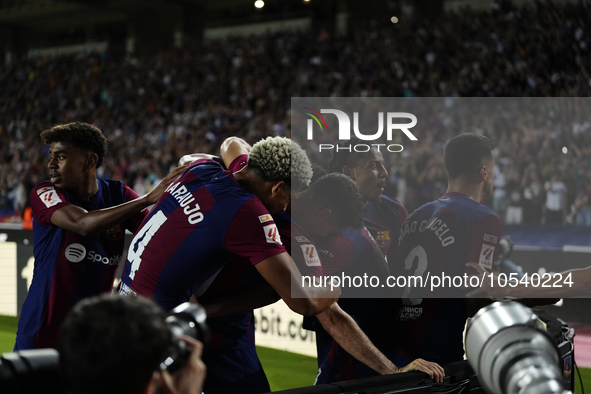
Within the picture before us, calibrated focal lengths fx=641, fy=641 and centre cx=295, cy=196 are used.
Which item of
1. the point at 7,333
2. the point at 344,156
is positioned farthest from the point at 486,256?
the point at 7,333

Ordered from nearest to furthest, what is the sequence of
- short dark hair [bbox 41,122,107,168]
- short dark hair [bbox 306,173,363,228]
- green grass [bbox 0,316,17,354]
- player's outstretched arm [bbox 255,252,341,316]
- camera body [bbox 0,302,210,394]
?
camera body [bbox 0,302,210,394], player's outstretched arm [bbox 255,252,341,316], short dark hair [bbox 306,173,363,228], short dark hair [bbox 41,122,107,168], green grass [bbox 0,316,17,354]

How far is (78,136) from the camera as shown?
3.34 m

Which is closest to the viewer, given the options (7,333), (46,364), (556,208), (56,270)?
(46,364)

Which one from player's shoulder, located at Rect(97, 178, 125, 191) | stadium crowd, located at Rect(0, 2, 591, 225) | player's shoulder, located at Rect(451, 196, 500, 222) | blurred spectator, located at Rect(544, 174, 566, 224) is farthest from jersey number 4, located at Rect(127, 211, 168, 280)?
blurred spectator, located at Rect(544, 174, 566, 224)

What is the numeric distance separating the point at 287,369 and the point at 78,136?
3.14 meters

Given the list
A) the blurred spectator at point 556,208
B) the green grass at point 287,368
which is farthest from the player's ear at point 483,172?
the blurred spectator at point 556,208

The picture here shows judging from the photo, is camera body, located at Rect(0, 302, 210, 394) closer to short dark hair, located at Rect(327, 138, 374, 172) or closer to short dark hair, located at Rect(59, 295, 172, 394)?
short dark hair, located at Rect(59, 295, 172, 394)

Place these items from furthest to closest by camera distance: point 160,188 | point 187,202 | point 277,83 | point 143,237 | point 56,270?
1. point 277,83
2. point 56,270
3. point 160,188
4. point 143,237
5. point 187,202

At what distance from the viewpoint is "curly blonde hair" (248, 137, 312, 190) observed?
249 centimetres

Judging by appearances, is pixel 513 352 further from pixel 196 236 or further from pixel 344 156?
pixel 344 156

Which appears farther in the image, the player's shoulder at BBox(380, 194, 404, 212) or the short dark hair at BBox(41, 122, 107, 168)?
the short dark hair at BBox(41, 122, 107, 168)

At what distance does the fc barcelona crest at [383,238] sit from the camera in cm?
295

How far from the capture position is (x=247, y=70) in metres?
20.9

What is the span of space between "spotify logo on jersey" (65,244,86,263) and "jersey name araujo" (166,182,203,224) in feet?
3.02
